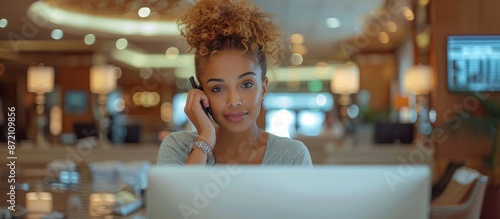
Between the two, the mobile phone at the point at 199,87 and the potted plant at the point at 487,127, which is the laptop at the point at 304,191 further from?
the potted plant at the point at 487,127

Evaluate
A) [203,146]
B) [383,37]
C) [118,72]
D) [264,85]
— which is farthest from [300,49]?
[203,146]

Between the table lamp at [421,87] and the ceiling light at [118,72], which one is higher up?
the ceiling light at [118,72]

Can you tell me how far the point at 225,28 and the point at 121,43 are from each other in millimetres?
12764

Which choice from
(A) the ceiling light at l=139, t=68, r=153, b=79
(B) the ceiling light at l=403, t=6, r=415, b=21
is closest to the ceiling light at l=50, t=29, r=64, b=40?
(B) the ceiling light at l=403, t=6, r=415, b=21

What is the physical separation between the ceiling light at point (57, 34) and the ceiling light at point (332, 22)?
4.23 m

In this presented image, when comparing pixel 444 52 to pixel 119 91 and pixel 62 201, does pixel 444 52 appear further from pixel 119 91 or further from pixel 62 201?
pixel 119 91

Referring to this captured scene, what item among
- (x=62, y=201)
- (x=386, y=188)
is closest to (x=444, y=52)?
(x=62, y=201)

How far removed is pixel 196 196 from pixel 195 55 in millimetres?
681

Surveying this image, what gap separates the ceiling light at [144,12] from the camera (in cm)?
1102

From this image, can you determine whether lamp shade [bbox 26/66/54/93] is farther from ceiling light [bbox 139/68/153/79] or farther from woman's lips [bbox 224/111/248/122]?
ceiling light [bbox 139/68/153/79]

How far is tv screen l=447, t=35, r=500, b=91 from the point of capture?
16.6ft

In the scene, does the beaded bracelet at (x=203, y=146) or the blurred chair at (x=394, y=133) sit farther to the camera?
the blurred chair at (x=394, y=133)

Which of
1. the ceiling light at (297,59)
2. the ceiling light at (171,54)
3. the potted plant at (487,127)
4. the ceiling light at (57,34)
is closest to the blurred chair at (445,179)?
the potted plant at (487,127)

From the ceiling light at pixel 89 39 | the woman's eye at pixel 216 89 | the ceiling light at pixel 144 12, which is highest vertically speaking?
the ceiling light at pixel 144 12
